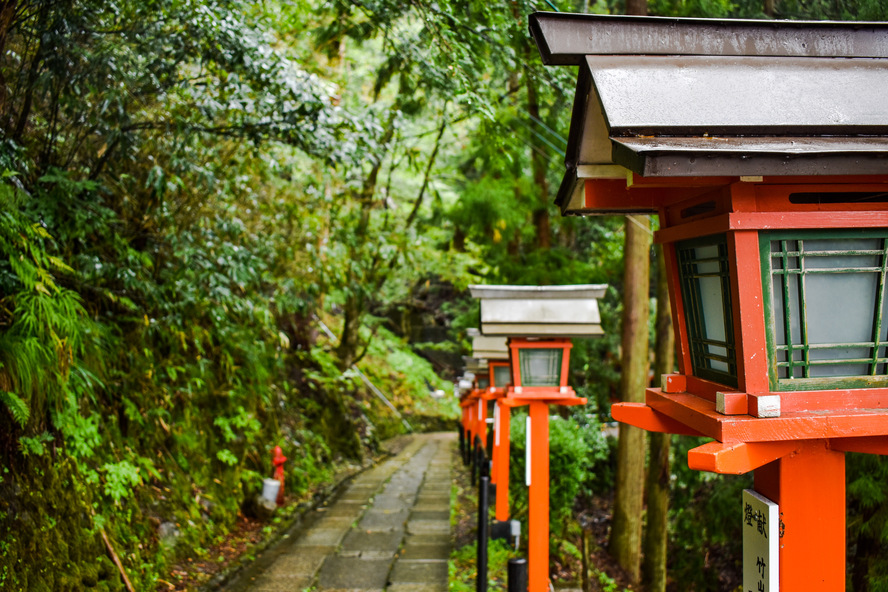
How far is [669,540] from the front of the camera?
11.0m

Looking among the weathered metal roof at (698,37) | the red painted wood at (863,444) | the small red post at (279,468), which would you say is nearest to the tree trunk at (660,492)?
the small red post at (279,468)

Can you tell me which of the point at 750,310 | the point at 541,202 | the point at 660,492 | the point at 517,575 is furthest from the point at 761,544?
the point at 541,202

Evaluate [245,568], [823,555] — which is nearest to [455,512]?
[245,568]

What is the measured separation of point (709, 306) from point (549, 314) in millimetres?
3777

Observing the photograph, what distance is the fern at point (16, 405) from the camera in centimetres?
397

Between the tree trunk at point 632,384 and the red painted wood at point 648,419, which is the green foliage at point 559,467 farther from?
the red painted wood at point 648,419

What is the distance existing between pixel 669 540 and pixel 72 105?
37.7 feet

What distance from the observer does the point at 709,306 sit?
2703mm

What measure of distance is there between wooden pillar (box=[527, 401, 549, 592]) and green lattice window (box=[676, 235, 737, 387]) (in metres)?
3.39

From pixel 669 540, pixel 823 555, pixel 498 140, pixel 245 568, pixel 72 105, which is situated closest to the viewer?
pixel 823 555

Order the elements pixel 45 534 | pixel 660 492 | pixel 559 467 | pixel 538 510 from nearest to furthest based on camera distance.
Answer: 1. pixel 45 534
2. pixel 538 510
3. pixel 660 492
4. pixel 559 467

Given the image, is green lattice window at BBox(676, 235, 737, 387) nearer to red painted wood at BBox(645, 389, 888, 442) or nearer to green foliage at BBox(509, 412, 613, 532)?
red painted wood at BBox(645, 389, 888, 442)

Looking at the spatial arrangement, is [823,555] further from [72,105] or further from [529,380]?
[72,105]

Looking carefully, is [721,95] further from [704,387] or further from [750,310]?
[704,387]
